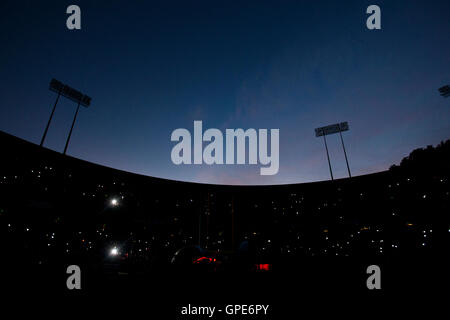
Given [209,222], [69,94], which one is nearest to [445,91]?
[209,222]

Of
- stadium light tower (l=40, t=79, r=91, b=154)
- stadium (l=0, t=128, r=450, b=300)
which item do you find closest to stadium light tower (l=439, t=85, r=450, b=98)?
stadium (l=0, t=128, r=450, b=300)

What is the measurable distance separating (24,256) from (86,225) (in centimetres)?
378

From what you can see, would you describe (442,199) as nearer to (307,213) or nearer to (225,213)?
(307,213)

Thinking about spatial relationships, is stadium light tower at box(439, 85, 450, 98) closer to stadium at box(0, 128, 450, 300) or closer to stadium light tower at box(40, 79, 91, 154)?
stadium at box(0, 128, 450, 300)

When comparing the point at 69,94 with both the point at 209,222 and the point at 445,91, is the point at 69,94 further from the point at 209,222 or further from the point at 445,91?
the point at 445,91

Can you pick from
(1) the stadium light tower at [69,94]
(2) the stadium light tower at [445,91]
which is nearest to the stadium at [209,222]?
(1) the stadium light tower at [69,94]

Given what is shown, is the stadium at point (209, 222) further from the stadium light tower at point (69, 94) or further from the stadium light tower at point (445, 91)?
the stadium light tower at point (445, 91)

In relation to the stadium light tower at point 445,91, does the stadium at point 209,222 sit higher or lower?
lower

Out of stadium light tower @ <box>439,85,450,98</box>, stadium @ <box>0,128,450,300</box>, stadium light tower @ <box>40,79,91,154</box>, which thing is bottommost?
stadium @ <box>0,128,450,300</box>

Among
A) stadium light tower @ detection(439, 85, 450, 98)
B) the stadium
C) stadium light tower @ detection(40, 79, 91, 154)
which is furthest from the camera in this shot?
stadium light tower @ detection(439, 85, 450, 98)

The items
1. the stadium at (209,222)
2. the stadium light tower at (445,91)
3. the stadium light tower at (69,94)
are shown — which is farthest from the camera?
the stadium light tower at (445,91)

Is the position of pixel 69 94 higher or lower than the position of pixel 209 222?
higher

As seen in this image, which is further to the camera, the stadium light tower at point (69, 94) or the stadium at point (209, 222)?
the stadium light tower at point (69, 94)
